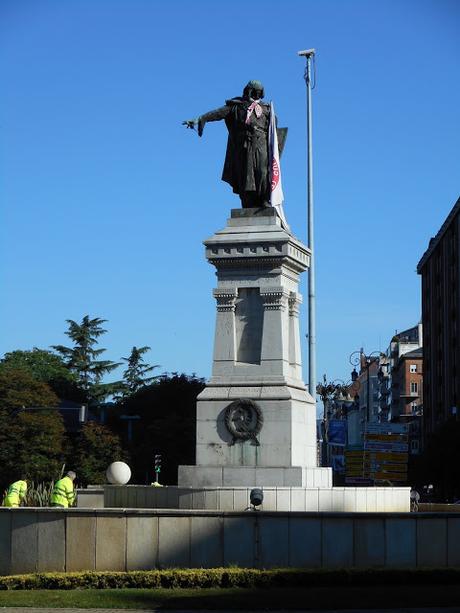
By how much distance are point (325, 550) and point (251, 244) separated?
8232mm

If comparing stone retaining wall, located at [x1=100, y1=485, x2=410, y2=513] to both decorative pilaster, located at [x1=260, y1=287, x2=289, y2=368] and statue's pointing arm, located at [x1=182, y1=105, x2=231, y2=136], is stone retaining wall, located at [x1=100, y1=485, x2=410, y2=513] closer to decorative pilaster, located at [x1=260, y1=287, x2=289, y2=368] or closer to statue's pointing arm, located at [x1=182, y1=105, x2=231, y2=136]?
decorative pilaster, located at [x1=260, y1=287, x2=289, y2=368]

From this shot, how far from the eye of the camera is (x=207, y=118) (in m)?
29.0

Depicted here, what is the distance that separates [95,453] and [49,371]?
50.4 m

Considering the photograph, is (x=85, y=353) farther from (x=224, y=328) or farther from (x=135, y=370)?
(x=224, y=328)

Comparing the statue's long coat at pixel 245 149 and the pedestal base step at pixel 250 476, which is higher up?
the statue's long coat at pixel 245 149

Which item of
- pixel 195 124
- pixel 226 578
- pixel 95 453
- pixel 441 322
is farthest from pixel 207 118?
pixel 441 322

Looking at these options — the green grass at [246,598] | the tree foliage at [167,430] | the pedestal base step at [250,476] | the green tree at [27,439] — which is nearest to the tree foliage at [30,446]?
the green tree at [27,439]

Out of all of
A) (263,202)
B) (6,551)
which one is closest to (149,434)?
(263,202)

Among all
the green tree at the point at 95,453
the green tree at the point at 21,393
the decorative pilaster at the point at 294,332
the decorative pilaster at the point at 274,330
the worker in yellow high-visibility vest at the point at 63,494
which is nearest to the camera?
the worker in yellow high-visibility vest at the point at 63,494

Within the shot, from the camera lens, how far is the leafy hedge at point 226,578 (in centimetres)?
1997

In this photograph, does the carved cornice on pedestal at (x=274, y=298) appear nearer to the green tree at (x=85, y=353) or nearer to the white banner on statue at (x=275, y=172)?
the white banner on statue at (x=275, y=172)

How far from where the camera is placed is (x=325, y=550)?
846 inches

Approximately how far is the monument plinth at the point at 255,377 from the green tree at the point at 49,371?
94.0 metres

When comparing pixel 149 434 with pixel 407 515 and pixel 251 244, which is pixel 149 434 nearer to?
pixel 251 244
